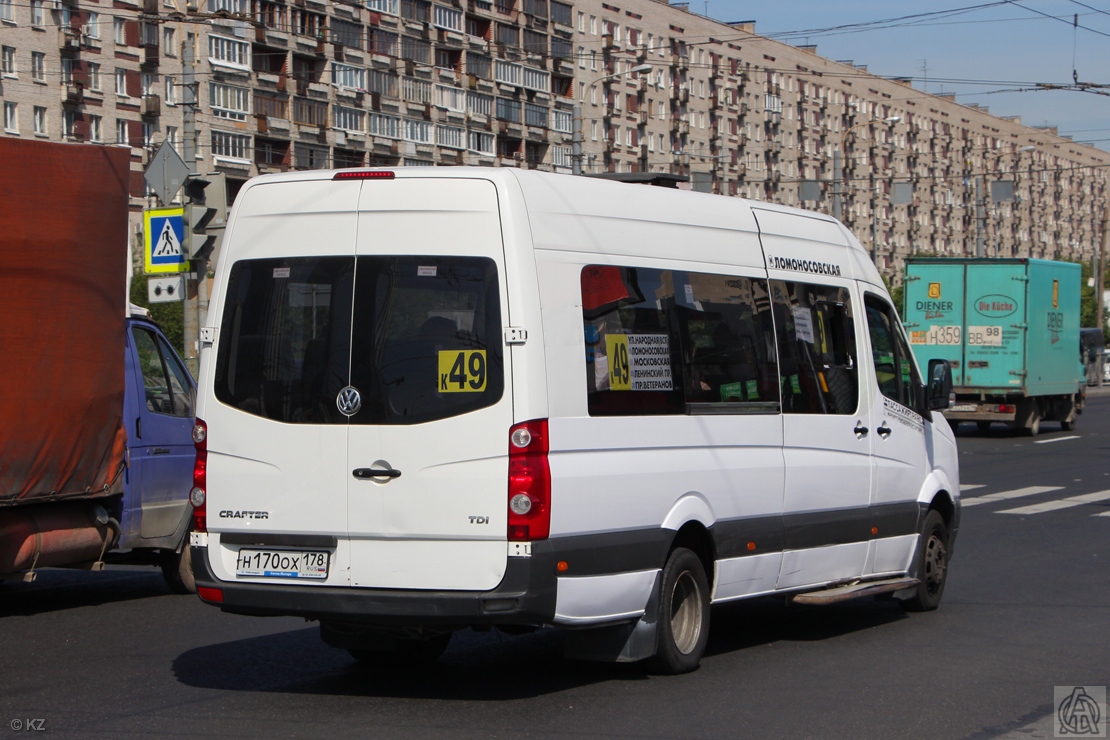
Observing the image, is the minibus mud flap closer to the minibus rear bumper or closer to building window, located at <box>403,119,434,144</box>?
the minibus rear bumper

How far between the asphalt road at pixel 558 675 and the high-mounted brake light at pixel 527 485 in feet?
2.75

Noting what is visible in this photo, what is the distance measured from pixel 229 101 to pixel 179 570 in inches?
2414

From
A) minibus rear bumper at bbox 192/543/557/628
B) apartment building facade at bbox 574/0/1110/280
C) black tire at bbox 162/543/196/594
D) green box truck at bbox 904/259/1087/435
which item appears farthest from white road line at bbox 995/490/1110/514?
apartment building facade at bbox 574/0/1110/280

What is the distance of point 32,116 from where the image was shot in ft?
213

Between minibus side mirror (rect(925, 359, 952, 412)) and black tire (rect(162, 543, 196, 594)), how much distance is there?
5.32m

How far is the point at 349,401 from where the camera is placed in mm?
6906

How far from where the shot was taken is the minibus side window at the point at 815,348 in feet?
28.5

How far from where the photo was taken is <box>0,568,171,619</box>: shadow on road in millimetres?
10680

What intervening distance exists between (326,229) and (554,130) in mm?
81369

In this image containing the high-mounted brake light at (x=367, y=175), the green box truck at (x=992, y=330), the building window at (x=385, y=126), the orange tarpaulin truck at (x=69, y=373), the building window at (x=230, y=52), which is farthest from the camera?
the building window at (x=385, y=126)

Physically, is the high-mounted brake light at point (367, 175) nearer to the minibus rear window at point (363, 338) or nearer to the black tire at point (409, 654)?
the minibus rear window at point (363, 338)

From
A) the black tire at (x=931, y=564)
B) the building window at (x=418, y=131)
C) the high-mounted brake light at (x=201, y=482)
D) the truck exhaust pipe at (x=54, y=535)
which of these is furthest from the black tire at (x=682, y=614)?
the building window at (x=418, y=131)

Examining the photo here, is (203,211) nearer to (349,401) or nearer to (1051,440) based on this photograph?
(349,401)

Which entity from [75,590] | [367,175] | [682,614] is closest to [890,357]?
[682,614]
